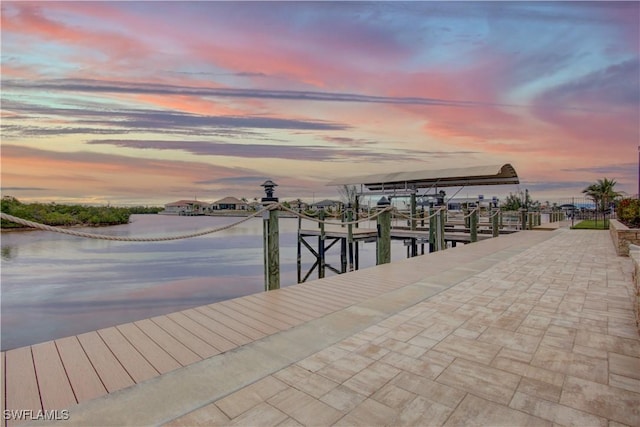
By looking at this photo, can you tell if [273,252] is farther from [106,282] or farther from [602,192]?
[602,192]

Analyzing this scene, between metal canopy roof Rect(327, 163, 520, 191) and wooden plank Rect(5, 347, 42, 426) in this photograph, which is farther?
metal canopy roof Rect(327, 163, 520, 191)

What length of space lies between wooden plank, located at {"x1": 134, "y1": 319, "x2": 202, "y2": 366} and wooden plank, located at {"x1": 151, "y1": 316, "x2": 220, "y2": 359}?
0.11 feet

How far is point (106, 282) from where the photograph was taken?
1225cm

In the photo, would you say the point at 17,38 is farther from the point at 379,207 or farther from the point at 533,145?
the point at 533,145

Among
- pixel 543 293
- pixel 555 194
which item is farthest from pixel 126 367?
pixel 555 194

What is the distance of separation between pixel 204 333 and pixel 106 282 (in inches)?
473

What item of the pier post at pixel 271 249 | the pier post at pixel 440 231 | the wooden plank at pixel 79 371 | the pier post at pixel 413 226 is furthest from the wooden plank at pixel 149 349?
the pier post at pixel 413 226

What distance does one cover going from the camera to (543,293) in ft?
13.2

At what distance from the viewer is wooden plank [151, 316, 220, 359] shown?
2.33 metres

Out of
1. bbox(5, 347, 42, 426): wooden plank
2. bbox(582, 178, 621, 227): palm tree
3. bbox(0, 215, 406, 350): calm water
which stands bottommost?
bbox(0, 215, 406, 350): calm water

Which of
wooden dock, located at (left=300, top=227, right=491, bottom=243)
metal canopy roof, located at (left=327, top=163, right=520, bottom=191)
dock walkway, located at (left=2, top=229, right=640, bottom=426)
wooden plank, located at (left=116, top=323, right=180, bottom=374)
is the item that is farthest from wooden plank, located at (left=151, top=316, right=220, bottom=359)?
metal canopy roof, located at (left=327, top=163, right=520, bottom=191)

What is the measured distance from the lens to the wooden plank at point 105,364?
190cm

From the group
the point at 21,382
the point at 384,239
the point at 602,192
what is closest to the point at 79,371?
the point at 21,382

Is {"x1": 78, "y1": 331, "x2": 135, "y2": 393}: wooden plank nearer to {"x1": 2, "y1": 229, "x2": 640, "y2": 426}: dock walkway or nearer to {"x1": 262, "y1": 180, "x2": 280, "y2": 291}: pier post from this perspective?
{"x1": 2, "y1": 229, "x2": 640, "y2": 426}: dock walkway
